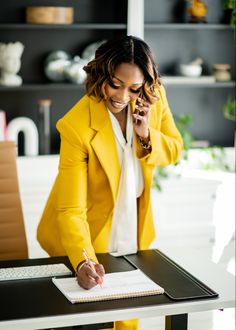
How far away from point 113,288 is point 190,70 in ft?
9.41

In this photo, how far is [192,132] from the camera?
515 cm

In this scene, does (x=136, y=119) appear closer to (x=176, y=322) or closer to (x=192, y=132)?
(x=176, y=322)

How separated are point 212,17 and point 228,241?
5.25 feet

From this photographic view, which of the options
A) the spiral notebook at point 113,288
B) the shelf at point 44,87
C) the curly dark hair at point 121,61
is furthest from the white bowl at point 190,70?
the spiral notebook at point 113,288

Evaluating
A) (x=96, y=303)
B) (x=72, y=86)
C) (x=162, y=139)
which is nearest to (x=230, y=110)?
(x=72, y=86)

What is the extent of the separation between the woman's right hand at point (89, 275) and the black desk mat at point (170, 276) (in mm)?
212

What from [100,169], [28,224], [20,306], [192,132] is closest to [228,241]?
[192,132]

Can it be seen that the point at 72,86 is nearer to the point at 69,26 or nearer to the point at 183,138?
the point at 69,26

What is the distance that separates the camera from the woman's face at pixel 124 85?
226 centimetres

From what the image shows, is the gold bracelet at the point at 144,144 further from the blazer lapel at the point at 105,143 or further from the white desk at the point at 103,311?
the white desk at the point at 103,311

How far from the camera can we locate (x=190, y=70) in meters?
4.78

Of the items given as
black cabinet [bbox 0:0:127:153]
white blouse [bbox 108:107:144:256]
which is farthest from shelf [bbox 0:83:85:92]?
white blouse [bbox 108:107:144:256]

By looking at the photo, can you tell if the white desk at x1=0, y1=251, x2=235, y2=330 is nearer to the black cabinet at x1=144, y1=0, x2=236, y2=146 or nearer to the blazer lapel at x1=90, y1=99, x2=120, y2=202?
the blazer lapel at x1=90, y1=99, x2=120, y2=202

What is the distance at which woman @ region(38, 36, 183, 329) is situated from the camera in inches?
90.2
